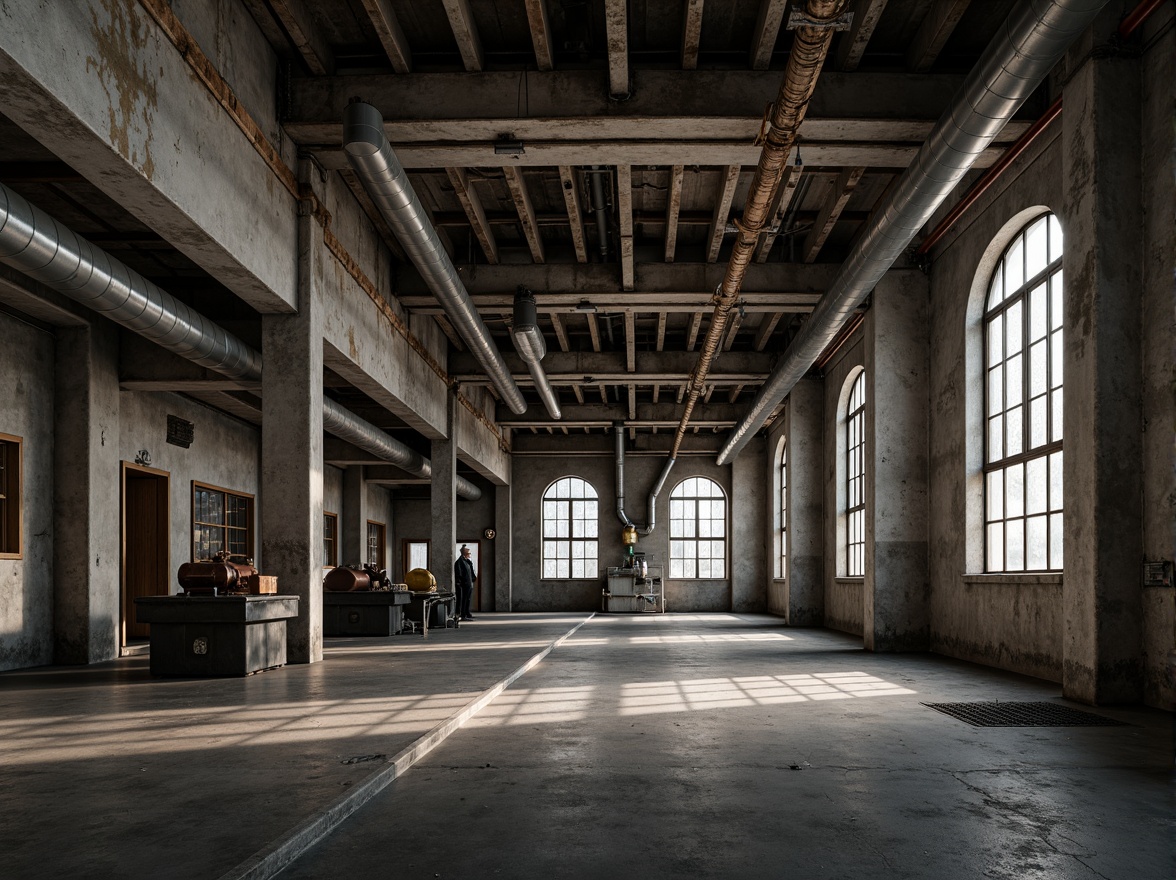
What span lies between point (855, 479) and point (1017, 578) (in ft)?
26.0

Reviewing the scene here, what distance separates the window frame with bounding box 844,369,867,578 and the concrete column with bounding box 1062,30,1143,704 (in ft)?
29.9

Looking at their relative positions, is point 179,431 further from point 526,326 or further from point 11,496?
point 526,326

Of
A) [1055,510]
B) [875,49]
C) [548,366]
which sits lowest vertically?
[1055,510]

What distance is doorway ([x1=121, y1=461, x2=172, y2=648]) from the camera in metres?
15.4

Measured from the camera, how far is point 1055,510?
369 inches

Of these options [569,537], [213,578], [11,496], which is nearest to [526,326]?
[213,578]

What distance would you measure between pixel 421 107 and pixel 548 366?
401 inches

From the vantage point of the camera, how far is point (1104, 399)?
7.49 meters

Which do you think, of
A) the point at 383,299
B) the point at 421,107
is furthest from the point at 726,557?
the point at 421,107

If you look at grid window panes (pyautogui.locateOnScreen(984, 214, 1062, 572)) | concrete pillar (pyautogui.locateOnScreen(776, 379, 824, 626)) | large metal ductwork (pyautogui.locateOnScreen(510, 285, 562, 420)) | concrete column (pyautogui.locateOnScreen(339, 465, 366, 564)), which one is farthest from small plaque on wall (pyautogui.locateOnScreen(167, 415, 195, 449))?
grid window panes (pyautogui.locateOnScreen(984, 214, 1062, 572))

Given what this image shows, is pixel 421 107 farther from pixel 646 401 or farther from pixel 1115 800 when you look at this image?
pixel 646 401

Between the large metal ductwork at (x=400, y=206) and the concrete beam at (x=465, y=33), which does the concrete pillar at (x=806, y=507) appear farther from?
the concrete beam at (x=465, y=33)

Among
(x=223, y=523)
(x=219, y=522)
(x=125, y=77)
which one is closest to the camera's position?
(x=125, y=77)

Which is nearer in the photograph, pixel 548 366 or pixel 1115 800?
pixel 1115 800
